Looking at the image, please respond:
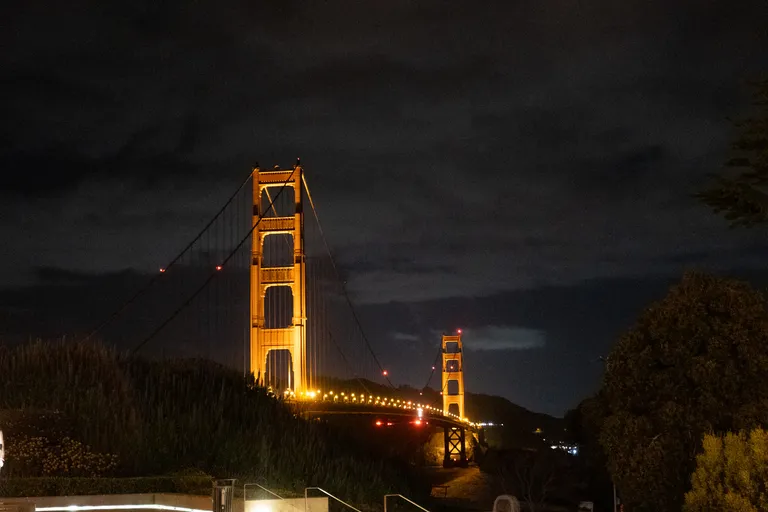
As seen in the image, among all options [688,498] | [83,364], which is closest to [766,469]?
[688,498]

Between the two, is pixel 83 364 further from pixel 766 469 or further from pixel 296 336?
pixel 766 469

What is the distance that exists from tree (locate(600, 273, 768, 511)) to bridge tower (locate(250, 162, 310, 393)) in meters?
23.0

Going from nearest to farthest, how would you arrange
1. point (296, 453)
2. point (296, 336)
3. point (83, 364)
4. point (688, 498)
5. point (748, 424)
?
point (688, 498) → point (748, 424) → point (296, 453) → point (83, 364) → point (296, 336)

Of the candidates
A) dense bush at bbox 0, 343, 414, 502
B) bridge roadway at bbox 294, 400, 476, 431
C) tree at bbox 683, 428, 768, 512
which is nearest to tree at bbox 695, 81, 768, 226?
tree at bbox 683, 428, 768, 512

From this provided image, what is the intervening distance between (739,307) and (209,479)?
30.9ft

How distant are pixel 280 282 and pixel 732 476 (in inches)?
1243

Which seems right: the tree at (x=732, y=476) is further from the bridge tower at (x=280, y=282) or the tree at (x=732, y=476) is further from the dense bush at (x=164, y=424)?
the bridge tower at (x=280, y=282)

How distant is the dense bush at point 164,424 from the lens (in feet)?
64.1

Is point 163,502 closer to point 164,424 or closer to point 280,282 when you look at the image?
point 164,424

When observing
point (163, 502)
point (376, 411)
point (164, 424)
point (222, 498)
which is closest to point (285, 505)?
point (222, 498)

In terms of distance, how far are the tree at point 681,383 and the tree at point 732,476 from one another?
2203 mm

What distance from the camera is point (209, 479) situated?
16.4 m

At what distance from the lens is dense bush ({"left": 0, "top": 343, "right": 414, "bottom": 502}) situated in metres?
19.5

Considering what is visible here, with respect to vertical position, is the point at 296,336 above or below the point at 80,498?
above
